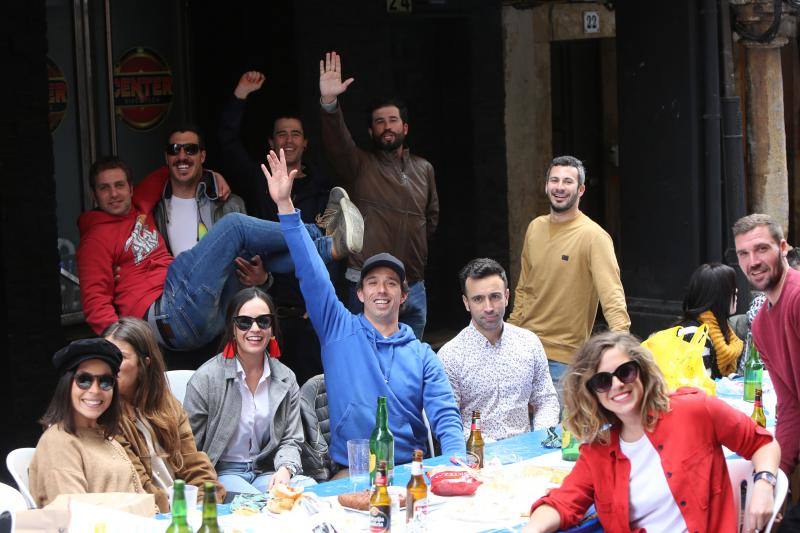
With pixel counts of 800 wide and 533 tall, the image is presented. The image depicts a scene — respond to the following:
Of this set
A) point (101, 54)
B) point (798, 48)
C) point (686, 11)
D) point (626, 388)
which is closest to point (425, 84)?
point (686, 11)

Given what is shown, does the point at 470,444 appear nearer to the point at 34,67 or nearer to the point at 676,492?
the point at 676,492

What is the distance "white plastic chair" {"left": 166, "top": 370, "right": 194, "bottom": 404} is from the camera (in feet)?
21.2

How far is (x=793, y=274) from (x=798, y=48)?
28.5ft

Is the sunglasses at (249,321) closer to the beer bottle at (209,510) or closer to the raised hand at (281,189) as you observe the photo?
the raised hand at (281,189)

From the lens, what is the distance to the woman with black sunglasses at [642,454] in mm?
4855

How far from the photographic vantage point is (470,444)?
559 centimetres

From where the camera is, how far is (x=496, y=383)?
6535 mm

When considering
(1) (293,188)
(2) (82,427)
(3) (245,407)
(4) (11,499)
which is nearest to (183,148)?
(1) (293,188)

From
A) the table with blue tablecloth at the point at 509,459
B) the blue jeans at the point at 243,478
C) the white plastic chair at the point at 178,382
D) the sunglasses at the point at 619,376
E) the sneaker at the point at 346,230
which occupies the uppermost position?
the sneaker at the point at 346,230

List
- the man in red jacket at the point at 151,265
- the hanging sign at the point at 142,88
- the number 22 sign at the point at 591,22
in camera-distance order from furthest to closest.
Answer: the number 22 sign at the point at 591,22, the hanging sign at the point at 142,88, the man in red jacket at the point at 151,265

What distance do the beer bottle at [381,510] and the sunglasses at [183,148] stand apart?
2855mm

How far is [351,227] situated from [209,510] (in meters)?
2.99

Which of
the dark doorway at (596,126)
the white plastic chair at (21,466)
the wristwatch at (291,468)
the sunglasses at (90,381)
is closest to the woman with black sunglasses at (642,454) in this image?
the wristwatch at (291,468)

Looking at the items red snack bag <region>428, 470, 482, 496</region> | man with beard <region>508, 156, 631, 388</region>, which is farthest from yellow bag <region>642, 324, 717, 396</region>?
man with beard <region>508, 156, 631, 388</region>
